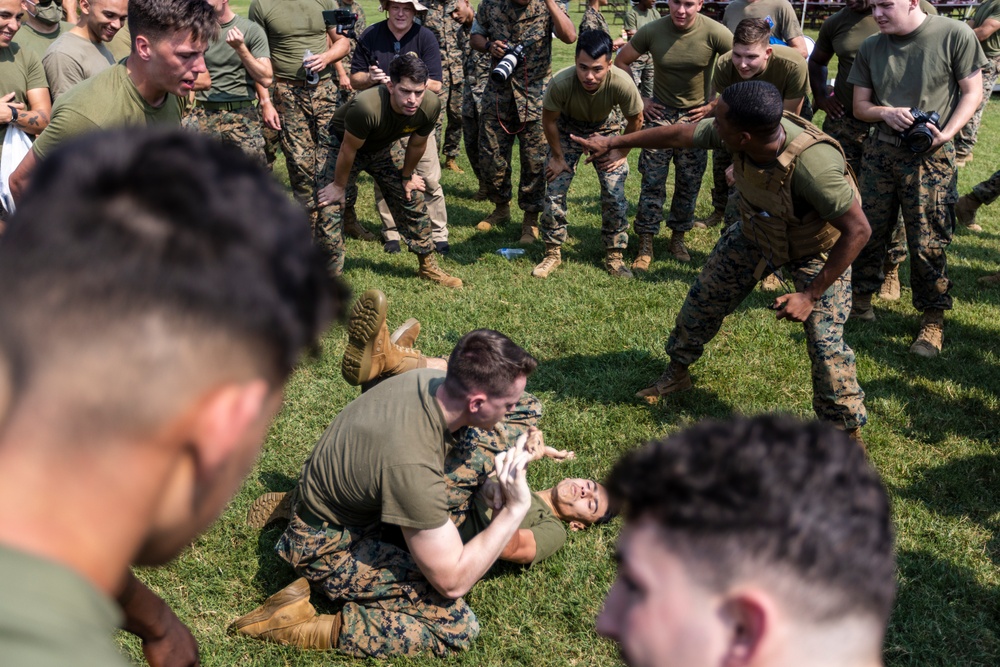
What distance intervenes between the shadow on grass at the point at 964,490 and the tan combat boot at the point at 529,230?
4.40 meters

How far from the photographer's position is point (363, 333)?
443 centimetres

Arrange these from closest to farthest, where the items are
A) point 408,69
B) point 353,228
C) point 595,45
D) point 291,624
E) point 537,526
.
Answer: point 291,624 → point 537,526 → point 408,69 → point 595,45 → point 353,228

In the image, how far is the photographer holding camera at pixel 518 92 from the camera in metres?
8.15

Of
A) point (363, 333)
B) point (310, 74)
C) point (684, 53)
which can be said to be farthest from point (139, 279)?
point (310, 74)

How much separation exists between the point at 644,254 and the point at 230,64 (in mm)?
3906

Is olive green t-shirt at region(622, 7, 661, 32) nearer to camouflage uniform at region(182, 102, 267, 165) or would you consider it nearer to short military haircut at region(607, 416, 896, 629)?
camouflage uniform at region(182, 102, 267, 165)

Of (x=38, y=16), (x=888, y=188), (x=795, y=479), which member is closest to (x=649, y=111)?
(x=888, y=188)

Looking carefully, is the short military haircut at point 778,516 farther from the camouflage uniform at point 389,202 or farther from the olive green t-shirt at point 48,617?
the camouflage uniform at point 389,202

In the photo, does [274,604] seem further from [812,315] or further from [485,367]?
[812,315]

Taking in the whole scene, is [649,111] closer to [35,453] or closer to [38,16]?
[38,16]

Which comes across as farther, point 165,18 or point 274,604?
point 165,18

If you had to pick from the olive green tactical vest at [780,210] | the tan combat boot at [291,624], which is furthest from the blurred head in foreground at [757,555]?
the olive green tactical vest at [780,210]

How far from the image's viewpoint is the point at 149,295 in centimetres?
92

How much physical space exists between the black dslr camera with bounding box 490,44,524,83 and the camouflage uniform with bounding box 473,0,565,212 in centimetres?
9
